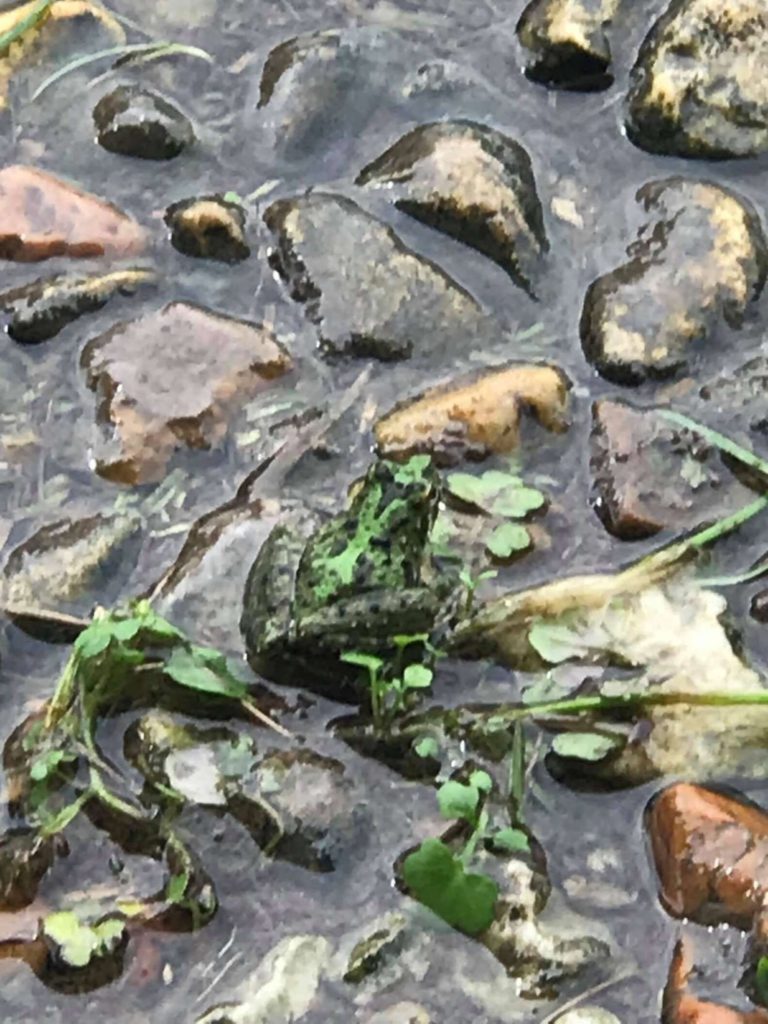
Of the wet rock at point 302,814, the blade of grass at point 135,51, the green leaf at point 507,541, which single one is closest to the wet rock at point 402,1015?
the wet rock at point 302,814

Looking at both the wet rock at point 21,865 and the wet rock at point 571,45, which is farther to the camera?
the wet rock at point 571,45

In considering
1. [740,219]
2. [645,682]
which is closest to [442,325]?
[740,219]

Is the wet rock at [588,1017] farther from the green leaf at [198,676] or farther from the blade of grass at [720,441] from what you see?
the blade of grass at [720,441]

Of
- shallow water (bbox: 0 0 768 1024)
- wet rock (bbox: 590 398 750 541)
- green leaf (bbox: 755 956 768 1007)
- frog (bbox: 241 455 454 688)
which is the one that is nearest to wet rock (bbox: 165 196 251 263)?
shallow water (bbox: 0 0 768 1024)

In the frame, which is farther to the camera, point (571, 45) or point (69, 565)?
point (571, 45)

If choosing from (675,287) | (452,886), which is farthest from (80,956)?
(675,287)

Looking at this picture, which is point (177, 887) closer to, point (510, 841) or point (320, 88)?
point (510, 841)

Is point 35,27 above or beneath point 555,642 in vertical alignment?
above

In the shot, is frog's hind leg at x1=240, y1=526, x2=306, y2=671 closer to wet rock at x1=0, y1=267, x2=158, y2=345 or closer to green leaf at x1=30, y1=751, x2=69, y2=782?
green leaf at x1=30, y1=751, x2=69, y2=782
